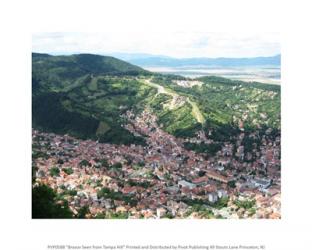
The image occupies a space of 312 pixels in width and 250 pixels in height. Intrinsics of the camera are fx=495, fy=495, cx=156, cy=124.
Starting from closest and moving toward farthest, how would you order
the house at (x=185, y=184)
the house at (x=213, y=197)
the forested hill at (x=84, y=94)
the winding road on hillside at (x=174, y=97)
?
the house at (x=213, y=197)
the house at (x=185, y=184)
the forested hill at (x=84, y=94)
the winding road on hillside at (x=174, y=97)

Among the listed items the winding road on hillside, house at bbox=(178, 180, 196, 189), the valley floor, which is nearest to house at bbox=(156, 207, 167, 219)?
the valley floor

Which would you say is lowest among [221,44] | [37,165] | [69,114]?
[37,165]

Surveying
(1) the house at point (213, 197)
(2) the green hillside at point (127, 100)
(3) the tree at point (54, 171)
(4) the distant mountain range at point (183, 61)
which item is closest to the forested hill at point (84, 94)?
(2) the green hillside at point (127, 100)

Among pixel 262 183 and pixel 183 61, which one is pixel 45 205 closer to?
pixel 262 183

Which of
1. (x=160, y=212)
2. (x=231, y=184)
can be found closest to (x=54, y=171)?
(x=160, y=212)

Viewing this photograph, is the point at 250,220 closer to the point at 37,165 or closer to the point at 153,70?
the point at 37,165

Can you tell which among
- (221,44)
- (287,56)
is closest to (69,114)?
(221,44)

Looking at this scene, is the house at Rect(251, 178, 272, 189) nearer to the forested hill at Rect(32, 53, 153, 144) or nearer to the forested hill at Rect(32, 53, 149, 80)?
the forested hill at Rect(32, 53, 153, 144)

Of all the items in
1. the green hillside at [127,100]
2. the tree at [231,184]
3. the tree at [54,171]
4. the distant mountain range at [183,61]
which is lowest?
the tree at [231,184]

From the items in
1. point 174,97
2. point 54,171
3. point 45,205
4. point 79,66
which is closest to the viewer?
point 45,205

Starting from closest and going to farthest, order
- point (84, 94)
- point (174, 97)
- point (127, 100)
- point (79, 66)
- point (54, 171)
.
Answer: point (54, 171), point (174, 97), point (127, 100), point (84, 94), point (79, 66)

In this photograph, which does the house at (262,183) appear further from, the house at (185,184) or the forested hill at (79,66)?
the forested hill at (79,66)
